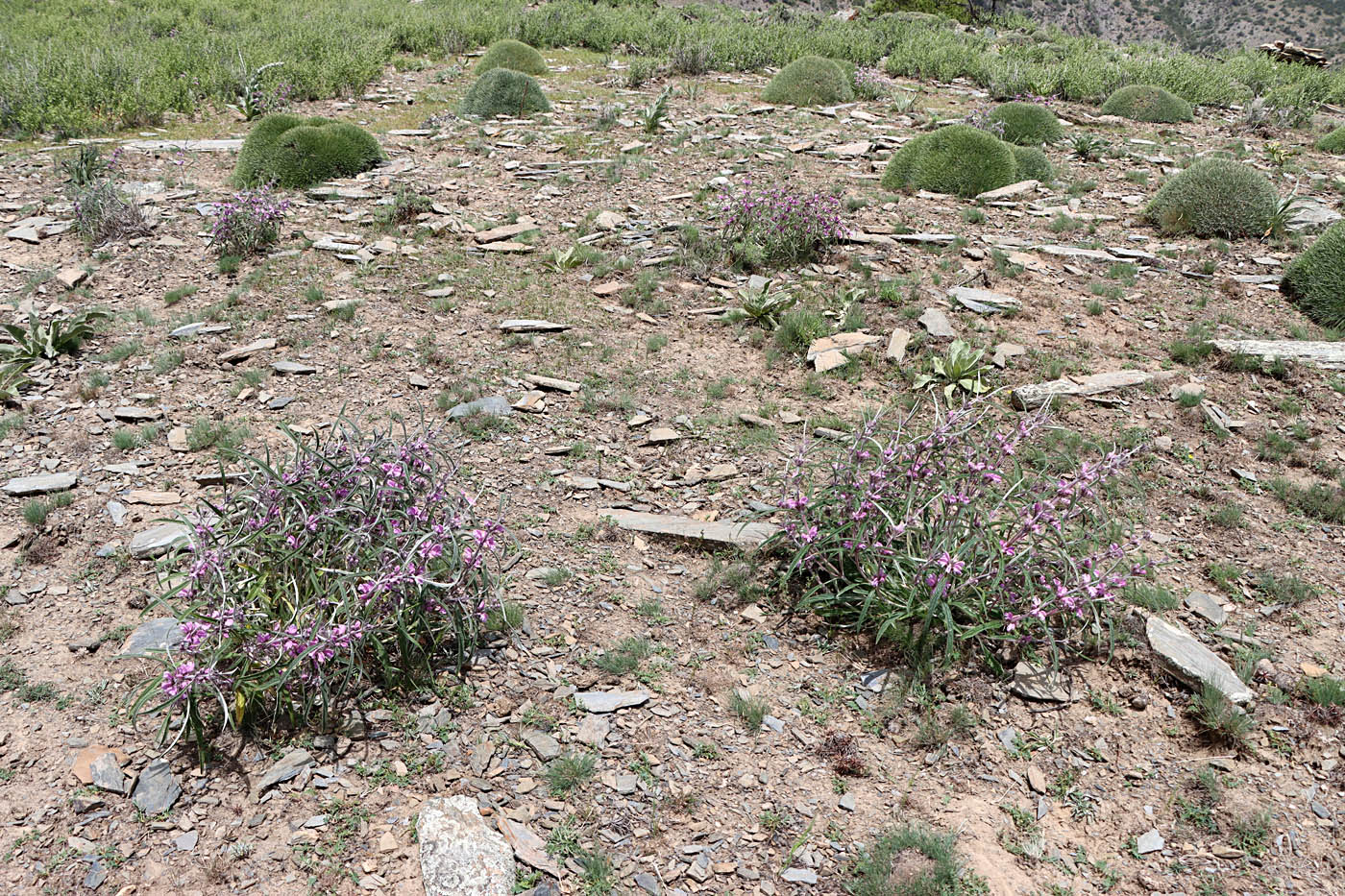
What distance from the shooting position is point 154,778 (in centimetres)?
320

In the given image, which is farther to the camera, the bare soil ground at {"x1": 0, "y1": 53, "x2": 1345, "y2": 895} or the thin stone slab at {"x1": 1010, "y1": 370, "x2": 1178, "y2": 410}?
the thin stone slab at {"x1": 1010, "y1": 370, "x2": 1178, "y2": 410}

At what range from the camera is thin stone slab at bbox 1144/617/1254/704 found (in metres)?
3.63

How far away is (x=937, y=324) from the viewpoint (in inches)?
259

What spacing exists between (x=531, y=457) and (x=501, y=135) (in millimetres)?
7478

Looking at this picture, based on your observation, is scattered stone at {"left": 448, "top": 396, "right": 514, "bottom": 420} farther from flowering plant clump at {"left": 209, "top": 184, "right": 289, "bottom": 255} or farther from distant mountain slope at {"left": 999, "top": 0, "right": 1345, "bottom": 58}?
distant mountain slope at {"left": 999, "top": 0, "right": 1345, "bottom": 58}

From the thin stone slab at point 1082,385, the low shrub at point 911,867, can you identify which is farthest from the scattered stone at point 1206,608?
the low shrub at point 911,867

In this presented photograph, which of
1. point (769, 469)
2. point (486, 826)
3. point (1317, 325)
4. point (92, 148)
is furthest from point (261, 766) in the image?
point (92, 148)

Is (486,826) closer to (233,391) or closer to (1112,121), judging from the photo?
(233,391)

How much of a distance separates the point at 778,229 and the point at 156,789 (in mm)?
6258

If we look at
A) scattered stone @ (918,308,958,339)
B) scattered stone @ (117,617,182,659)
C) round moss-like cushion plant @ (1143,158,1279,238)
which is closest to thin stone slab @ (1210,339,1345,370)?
scattered stone @ (918,308,958,339)

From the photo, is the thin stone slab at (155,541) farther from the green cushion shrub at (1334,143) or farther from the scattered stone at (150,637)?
the green cushion shrub at (1334,143)

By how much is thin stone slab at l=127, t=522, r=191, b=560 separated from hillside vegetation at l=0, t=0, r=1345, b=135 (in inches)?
365

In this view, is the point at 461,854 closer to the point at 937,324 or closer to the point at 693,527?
the point at 693,527

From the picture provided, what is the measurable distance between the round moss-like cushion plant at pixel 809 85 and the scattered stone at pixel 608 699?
12302 millimetres
